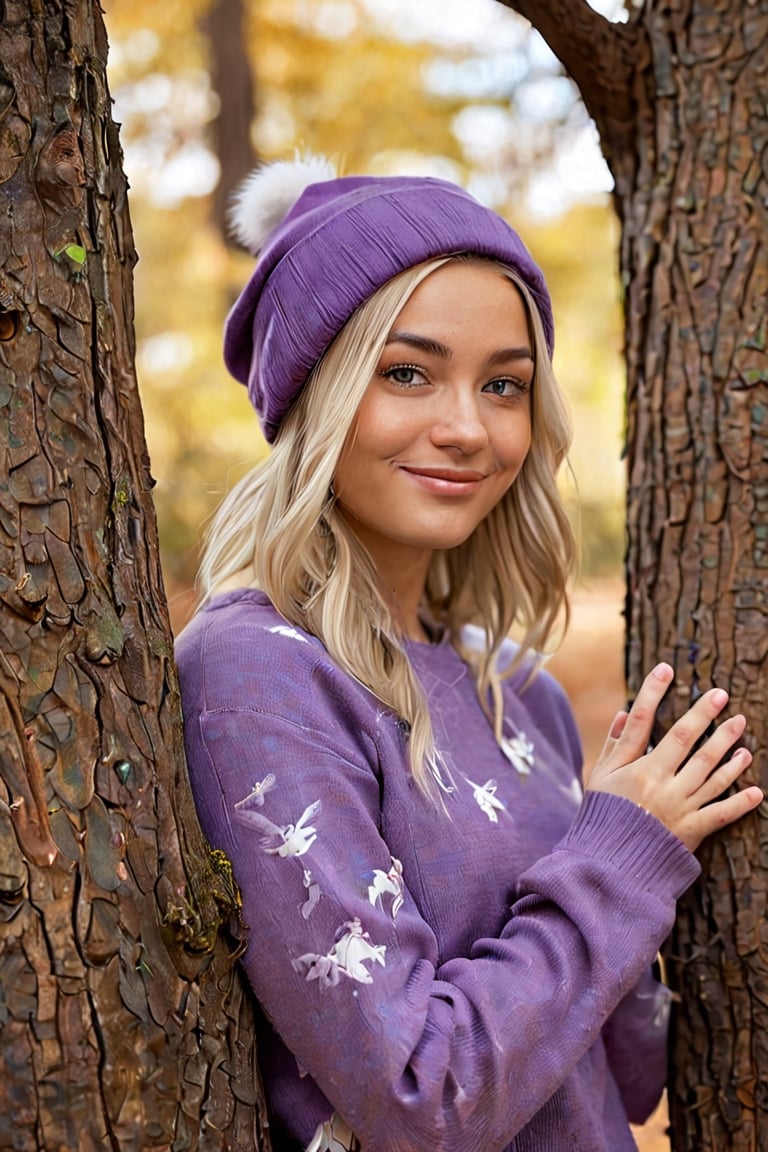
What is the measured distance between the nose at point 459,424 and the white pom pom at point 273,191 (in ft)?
1.88

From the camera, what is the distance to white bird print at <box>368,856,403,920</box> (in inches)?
61.9

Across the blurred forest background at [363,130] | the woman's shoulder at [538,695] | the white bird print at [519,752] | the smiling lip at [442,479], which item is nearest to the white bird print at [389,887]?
the white bird print at [519,752]

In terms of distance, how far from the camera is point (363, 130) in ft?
28.7

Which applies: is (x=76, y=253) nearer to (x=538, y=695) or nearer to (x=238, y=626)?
(x=238, y=626)

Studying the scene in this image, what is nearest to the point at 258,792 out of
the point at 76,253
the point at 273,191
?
the point at 76,253

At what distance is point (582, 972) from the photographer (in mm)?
1656

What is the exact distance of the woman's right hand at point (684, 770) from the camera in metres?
1.82

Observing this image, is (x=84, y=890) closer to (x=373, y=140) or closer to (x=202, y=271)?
(x=202, y=271)

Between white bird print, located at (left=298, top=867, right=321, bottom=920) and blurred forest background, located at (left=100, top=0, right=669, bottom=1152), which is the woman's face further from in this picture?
blurred forest background, located at (left=100, top=0, right=669, bottom=1152)

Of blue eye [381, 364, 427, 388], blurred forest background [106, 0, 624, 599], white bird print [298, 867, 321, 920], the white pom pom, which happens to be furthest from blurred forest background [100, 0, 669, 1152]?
white bird print [298, 867, 321, 920]

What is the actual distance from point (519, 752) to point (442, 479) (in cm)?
57

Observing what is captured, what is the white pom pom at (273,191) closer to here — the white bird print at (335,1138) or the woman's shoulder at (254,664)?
the woman's shoulder at (254,664)

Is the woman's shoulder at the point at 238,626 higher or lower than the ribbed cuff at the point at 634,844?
higher

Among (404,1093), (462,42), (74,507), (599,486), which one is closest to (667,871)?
(404,1093)
